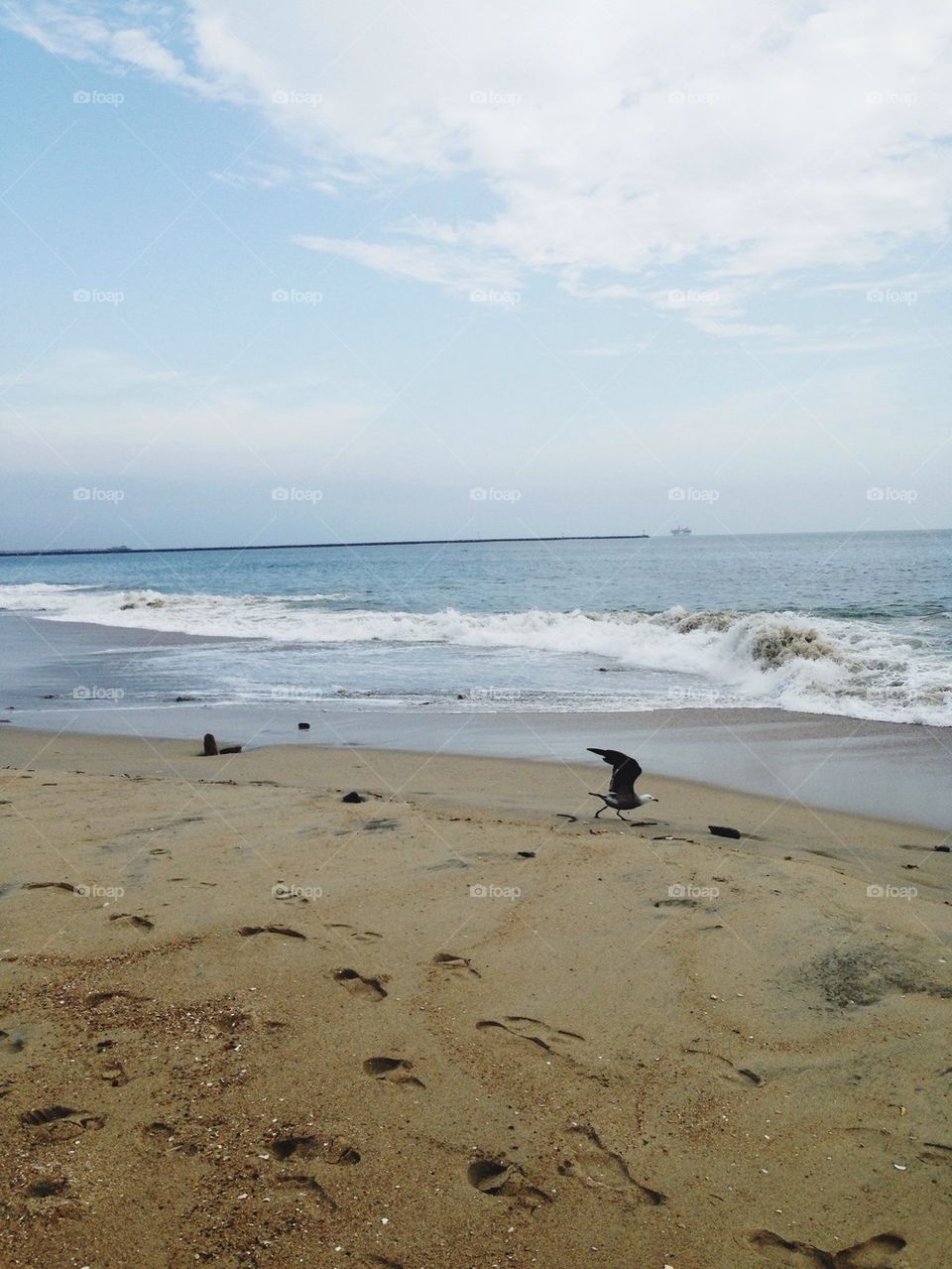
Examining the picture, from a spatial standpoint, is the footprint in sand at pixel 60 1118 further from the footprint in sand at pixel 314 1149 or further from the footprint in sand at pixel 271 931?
the footprint in sand at pixel 271 931

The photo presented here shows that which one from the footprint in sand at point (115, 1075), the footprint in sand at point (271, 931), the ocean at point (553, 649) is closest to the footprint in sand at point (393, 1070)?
the footprint in sand at point (115, 1075)

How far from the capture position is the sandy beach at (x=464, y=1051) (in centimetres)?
246

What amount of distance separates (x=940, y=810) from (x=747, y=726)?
4.07 meters

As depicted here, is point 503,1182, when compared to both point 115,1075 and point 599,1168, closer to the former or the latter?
point 599,1168

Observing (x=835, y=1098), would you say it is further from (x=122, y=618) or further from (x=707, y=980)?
(x=122, y=618)

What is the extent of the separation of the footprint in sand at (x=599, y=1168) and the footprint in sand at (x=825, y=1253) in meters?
0.31

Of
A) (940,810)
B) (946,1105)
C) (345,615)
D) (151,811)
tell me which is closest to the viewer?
(946,1105)

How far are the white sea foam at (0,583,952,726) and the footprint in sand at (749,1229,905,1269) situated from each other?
10279 millimetres

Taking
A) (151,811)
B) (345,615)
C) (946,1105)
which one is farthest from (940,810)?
(345,615)

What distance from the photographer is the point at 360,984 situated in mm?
3758

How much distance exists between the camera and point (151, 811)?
21.0 feet

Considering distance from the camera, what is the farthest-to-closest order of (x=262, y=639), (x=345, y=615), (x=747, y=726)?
(x=345, y=615), (x=262, y=639), (x=747, y=726)

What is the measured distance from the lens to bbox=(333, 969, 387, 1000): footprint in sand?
12.1 ft

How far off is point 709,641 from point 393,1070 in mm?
17617
